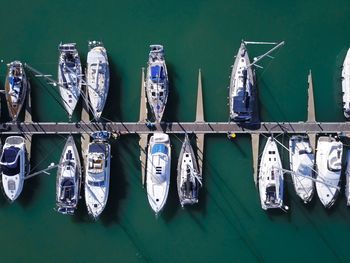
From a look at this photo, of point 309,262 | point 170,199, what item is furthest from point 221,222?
point 309,262

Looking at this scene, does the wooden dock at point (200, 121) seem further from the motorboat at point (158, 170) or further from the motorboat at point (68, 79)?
the motorboat at point (68, 79)

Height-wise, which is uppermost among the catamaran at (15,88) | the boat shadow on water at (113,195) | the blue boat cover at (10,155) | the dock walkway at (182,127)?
the catamaran at (15,88)

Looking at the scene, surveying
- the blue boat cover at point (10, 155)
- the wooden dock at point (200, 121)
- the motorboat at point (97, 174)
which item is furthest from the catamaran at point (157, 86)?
the blue boat cover at point (10, 155)

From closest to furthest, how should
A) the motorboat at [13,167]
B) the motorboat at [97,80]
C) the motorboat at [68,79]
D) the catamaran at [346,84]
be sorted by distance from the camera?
the motorboat at [13,167], the catamaran at [346,84], the motorboat at [97,80], the motorboat at [68,79]

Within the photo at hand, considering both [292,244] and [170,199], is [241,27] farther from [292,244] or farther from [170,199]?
[292,244]

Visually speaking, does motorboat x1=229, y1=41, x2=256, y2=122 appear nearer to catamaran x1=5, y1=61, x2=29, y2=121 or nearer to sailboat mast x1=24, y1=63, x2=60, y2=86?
sailboat mast x1=24, y1=63, x2=60, y2=86

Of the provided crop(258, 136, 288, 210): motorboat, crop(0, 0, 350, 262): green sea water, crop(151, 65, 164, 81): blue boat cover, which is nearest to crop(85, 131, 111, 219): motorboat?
crop(0, 0, 350, 262): green sea water

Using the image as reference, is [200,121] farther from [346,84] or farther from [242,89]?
[346,84]
